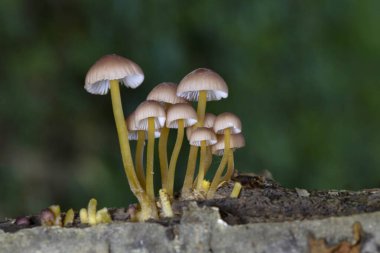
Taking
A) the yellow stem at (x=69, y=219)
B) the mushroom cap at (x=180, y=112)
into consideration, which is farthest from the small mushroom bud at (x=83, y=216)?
the mushroom cap at (x=180, y=112)

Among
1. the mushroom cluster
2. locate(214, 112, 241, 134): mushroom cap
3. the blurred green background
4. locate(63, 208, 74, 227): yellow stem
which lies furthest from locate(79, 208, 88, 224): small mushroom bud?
the blurred green background

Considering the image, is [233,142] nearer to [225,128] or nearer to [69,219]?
[225,128]

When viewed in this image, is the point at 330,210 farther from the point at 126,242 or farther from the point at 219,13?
the point at 219,13

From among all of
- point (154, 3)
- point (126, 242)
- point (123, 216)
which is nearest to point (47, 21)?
point (154, 3)

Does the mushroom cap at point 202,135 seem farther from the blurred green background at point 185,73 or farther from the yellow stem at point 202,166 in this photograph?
the blurred green background at point 185,73

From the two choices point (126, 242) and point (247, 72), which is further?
point (247, 72)

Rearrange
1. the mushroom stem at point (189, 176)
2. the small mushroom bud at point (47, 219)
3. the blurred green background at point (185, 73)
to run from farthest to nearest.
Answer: the blurred green background at point (185, 73) < the mushroom stem at point (189, 176) < the small mushroom bud at point (47, 219)

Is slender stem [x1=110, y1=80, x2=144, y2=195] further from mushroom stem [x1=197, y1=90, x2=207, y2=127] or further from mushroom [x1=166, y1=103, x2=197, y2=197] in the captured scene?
mushroom stem [x1=197, y1=90, x2=207, y2=127]
